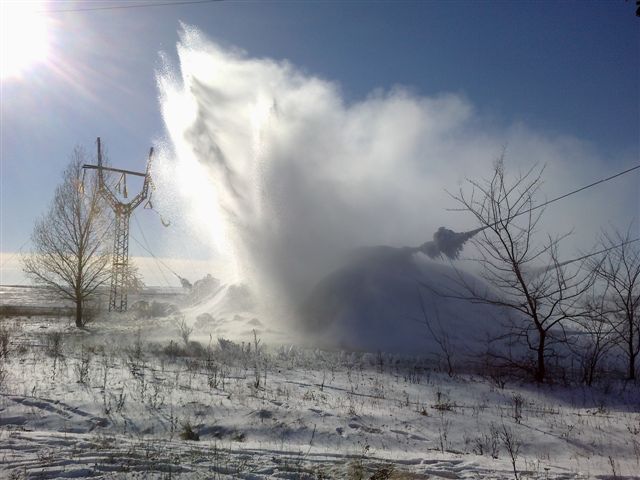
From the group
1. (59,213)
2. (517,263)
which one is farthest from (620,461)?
(59,213)

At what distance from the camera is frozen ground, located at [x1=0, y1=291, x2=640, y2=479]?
5.20 m

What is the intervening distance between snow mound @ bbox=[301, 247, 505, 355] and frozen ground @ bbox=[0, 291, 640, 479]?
7.64 metres

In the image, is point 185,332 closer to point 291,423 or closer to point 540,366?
point 291,423

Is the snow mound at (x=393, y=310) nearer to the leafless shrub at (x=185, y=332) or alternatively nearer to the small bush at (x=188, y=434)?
the leafless shrub at (x=185, y=332)

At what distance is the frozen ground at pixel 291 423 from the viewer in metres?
5.20

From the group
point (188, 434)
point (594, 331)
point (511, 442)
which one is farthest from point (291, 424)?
point (594, 331)

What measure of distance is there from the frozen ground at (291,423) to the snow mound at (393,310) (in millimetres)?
7636

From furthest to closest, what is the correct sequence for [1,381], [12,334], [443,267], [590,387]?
[443,267] → [12,334] → [590,387] → [1,381]

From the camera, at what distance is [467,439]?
714cm

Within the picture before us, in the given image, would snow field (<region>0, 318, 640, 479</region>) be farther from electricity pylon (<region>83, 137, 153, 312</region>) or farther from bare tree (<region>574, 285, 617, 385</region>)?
electricity pylon (<region>83, 137, 153, 312</region>)

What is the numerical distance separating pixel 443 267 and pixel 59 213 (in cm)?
2197

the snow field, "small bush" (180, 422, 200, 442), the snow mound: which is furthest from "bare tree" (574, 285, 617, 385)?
"small bush" (180, 422, 200, 442)

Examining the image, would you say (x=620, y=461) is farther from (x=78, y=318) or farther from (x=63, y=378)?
(x=78, y=318)

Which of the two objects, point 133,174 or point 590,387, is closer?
point 590,387
